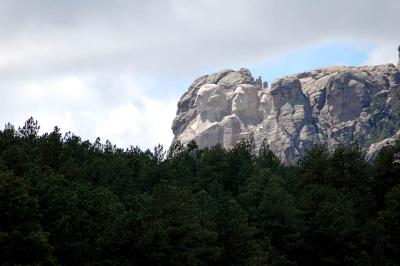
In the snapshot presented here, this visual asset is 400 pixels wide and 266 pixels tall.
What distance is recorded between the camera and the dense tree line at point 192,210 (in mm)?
48031

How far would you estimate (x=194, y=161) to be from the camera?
330 ft

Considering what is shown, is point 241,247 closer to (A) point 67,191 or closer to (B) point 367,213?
(A) point 67,191

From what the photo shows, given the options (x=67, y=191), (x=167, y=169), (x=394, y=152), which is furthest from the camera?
(x=167, y=169)

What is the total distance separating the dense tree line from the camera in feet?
158

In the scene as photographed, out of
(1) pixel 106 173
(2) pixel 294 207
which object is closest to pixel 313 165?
(2) pixel 294 207

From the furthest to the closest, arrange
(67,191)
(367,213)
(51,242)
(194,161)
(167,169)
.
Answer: (194,161) < (167,169) < (367,213) < (67,191) < (51,242)

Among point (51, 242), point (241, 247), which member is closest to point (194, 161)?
point (241, 247)

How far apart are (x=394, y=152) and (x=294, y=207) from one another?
18783 millimetres

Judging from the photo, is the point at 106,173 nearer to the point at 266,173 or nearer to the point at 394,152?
the point at 266,173

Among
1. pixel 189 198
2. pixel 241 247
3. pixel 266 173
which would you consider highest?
pixel 266 173

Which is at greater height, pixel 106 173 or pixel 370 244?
pixel 106 173

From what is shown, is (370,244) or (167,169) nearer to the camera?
(370,244)

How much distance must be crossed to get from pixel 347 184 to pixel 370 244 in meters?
16.4

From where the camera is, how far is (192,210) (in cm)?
5422
